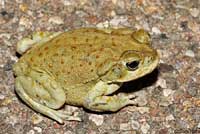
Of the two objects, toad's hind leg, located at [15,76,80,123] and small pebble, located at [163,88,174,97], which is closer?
toad's hind leg, located at [15,76,80,123]

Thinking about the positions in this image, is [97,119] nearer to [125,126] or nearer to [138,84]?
[125,126]

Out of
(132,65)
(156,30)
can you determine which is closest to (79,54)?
(132,65)

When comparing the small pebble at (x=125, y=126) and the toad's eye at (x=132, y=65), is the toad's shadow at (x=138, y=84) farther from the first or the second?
the toad's eye at (x=132, y=65)

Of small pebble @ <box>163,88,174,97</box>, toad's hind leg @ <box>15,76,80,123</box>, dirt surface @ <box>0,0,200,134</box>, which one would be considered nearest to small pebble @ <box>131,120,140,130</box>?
dirt surface @ <box>0,0,200,134</box>

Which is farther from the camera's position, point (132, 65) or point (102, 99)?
point (102, 99)

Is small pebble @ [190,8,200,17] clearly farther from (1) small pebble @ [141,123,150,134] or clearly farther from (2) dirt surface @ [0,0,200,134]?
(1) small pebble @ [141,123,150,134]

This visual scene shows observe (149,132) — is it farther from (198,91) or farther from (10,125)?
(10,125)

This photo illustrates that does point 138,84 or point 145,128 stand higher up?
point 138,84
